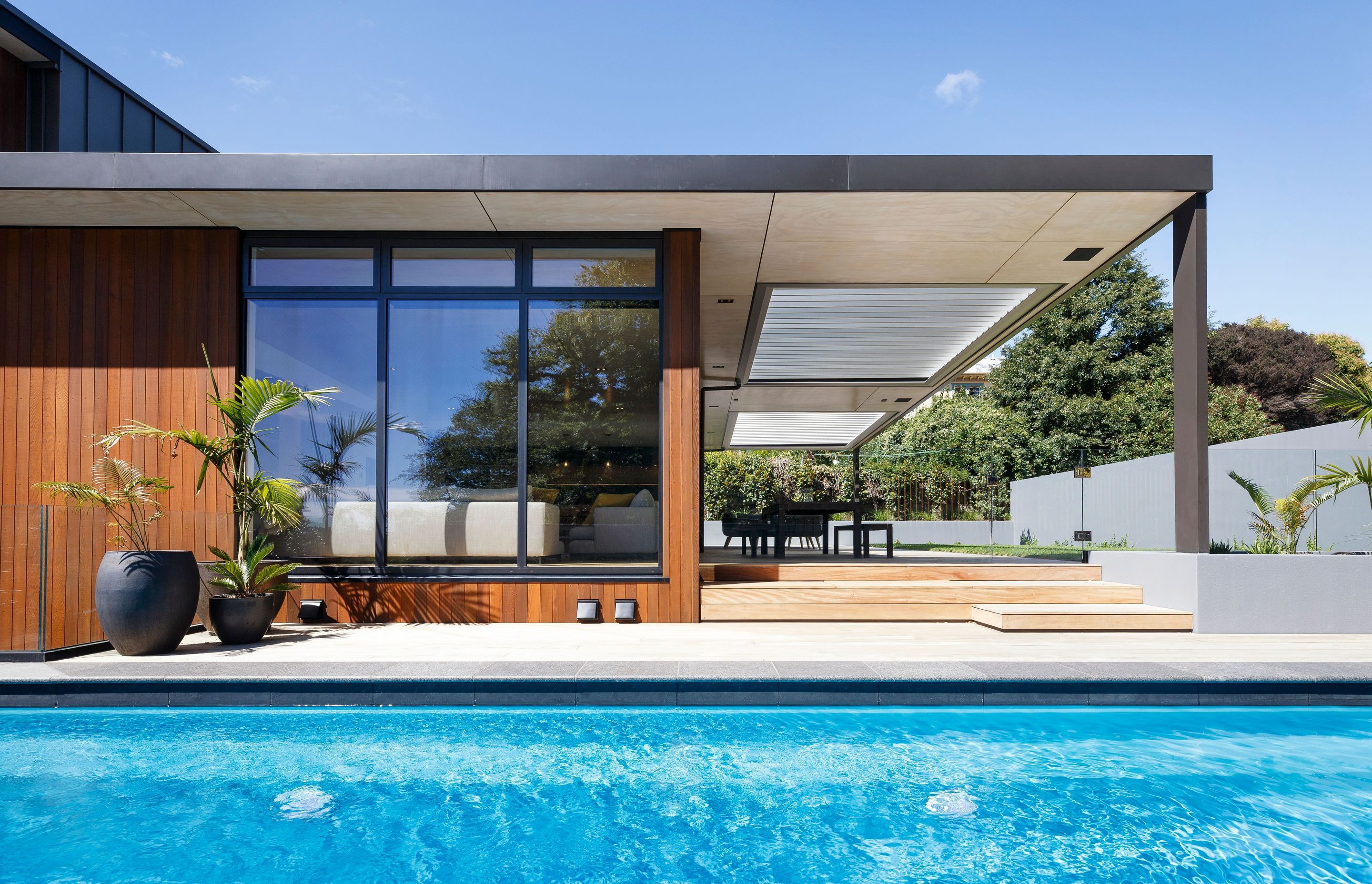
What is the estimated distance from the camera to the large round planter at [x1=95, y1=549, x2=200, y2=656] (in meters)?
5.11

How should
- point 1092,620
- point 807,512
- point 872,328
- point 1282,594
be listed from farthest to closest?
point 807,512, point 872,328, point 1092,620, point 1282,594

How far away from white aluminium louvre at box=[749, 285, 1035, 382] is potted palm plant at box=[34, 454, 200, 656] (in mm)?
5931

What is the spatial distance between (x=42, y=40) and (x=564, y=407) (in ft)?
21.9

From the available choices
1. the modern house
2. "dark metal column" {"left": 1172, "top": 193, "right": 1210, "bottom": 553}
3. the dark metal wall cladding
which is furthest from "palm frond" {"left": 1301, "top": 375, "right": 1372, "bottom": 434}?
the dark metal wall cladding

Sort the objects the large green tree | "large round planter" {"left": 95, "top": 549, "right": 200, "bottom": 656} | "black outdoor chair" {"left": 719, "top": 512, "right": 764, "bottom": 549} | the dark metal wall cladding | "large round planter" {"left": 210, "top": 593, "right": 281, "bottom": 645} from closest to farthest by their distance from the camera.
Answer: "large round planter" {"left": 95, "top": 549, "right": 200, "bottom": 656}
"large round planter" {"left": 210, "top": 593, "right": 281, "bottom": 645}
the dark metal wall cladding
"black outdoor chair" {"left": 719, "top": 512, "right": 764, "bottom": 549}
the large green tree

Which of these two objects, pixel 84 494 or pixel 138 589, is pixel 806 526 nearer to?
pixel 138 589

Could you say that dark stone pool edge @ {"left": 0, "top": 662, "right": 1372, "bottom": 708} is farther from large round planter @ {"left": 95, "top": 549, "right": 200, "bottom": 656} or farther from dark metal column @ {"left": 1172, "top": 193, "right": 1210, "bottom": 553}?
dark metal column @ {"left": 1172, "top": 193, "right": 1210, "bottom": 553}

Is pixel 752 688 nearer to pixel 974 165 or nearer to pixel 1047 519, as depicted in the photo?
pixel 974 165

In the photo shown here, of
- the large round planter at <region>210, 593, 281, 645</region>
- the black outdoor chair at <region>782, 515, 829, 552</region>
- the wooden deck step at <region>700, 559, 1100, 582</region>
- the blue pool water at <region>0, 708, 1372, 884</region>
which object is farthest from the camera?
the black outdoor chair at <region>782, 515, 829, 552</region>

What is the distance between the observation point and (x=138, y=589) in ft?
16.9

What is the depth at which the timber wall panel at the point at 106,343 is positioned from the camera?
693 cm

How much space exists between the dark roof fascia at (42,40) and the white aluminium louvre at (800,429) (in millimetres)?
10814

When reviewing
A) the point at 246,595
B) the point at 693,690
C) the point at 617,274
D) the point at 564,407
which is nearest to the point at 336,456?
the point at 246,595

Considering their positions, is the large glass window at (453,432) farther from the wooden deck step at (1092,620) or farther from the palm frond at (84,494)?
the wooden deck step at (1092,620)
